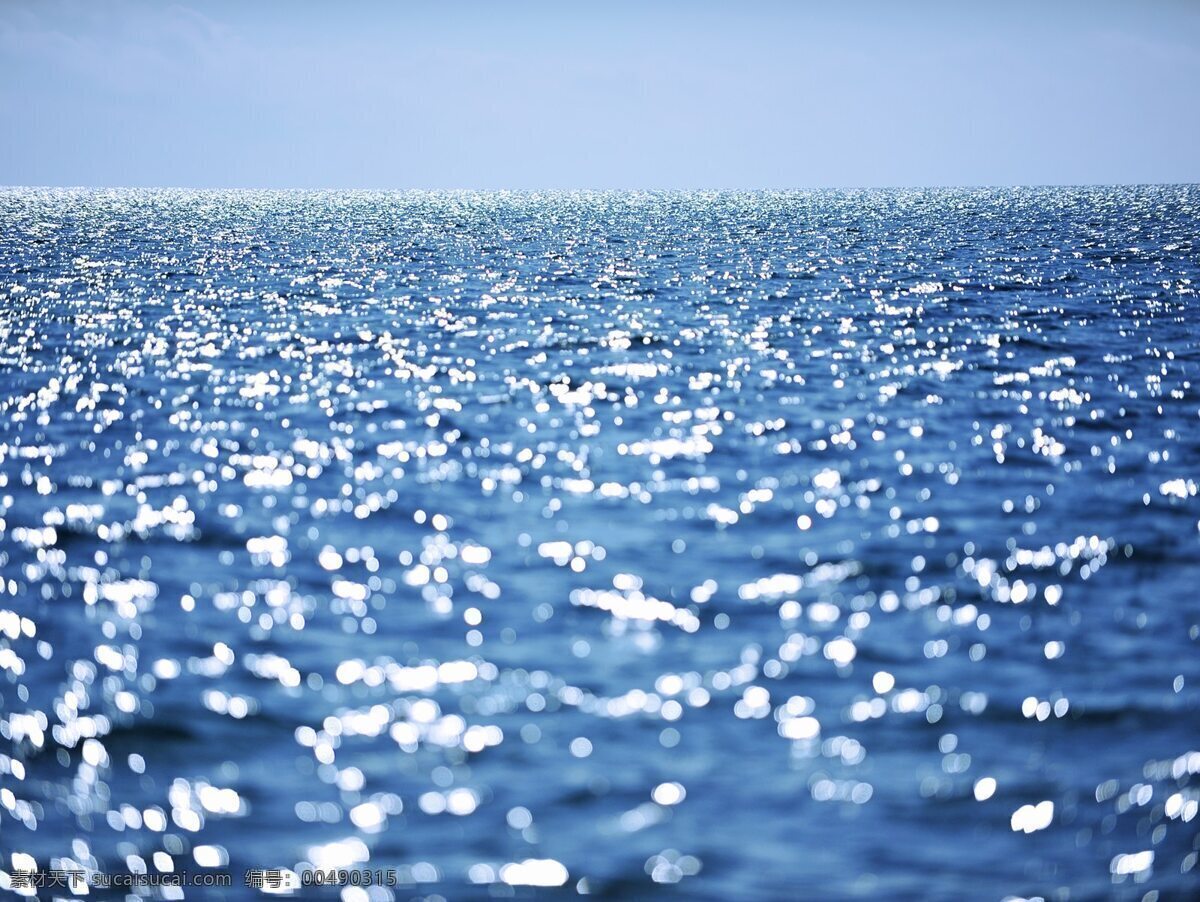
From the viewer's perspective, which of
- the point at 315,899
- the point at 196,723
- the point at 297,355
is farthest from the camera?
the point at 297,355

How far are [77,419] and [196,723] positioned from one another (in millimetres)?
19656

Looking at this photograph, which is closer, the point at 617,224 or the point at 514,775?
the point at 514,775

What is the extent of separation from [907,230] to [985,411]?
108604mm

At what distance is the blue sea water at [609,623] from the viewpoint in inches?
457

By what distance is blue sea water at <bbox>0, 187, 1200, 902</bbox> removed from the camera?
38.1 ft

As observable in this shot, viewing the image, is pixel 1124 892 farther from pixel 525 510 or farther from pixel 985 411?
pixel 985 411

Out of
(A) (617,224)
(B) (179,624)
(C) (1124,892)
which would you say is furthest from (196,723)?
(A) (617,224)

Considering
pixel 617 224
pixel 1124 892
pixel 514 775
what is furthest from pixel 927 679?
pixel 617 224

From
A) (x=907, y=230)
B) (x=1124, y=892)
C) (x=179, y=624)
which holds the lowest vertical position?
(x=1124, y=892)

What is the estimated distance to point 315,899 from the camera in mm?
10750

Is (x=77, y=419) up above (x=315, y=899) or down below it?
above

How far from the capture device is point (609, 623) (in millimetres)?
16875

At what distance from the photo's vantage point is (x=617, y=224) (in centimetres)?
A: 16400

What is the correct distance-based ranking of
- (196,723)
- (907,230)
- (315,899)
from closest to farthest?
(315,899) < (196,723) < (907,230)
